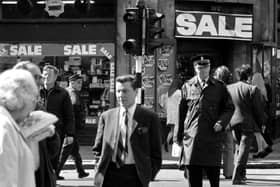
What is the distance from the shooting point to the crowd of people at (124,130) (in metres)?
4.33

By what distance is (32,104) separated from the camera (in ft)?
14.6

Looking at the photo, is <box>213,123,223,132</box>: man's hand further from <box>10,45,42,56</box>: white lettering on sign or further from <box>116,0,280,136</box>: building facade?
<box>10,45,42,56</box>: white lettering on sign

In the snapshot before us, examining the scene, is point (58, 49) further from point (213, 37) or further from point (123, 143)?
point (123, 143)

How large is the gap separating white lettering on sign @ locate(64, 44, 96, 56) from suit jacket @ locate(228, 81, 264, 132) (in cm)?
714

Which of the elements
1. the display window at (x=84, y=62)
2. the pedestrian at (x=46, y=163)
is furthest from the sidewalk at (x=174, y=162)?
the pedestrian at (x=46, y=163)

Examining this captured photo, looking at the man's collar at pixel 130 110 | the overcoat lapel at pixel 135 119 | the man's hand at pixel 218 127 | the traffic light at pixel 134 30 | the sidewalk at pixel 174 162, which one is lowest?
the sidewalk at pixel 174 162

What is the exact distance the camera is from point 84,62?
18250mm

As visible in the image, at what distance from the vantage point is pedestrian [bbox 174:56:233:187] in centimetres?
831

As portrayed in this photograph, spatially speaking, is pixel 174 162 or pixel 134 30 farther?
pixel 174 162

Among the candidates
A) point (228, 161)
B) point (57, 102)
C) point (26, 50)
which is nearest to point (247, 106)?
point (228, 161)

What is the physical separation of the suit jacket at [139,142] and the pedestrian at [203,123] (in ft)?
6.12

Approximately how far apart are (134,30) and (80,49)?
4.01 meters

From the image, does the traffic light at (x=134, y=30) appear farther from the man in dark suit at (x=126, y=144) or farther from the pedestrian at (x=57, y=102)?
the man in dark suit at (x=126, y=144)

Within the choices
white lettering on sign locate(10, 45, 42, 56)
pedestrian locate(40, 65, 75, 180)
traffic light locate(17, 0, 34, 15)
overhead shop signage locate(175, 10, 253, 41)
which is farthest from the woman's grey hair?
traffic light locate(17, 0, 34, 15)
